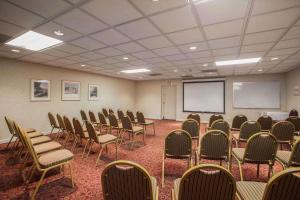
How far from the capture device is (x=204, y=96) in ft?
30.6

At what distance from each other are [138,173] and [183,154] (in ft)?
4.88

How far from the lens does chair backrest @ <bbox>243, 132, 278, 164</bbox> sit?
7.02 ft

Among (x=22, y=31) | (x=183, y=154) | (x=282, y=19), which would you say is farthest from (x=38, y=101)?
(x=282, y=19)

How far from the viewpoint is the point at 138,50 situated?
13.4 ft

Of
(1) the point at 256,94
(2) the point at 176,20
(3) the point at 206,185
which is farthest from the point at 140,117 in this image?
(1) the point at 256,94

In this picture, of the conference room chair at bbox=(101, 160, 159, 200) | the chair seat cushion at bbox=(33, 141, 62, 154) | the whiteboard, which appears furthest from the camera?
the whiteboard

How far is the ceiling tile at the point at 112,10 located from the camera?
2076 millimetres

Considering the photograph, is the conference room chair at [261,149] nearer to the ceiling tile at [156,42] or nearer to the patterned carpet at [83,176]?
the patterned carpet at [83,176]

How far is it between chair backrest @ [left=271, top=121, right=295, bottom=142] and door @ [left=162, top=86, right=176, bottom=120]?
7.14 m

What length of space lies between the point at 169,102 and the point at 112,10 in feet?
28.2

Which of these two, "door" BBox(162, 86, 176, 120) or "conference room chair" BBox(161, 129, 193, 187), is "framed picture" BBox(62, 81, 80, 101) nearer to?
"door" BBox(162, 86, 176, 120)

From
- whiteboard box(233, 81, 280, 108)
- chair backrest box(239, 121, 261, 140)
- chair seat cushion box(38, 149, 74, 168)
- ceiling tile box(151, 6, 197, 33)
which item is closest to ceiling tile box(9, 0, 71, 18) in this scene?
ceiling tile box(151, 6, 197, 33)

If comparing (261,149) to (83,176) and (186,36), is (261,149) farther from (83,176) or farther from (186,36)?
(83,176)

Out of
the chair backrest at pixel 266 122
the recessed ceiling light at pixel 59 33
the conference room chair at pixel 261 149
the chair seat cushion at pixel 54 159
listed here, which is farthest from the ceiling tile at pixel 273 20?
the chair seat cushion at pixel 54 159
